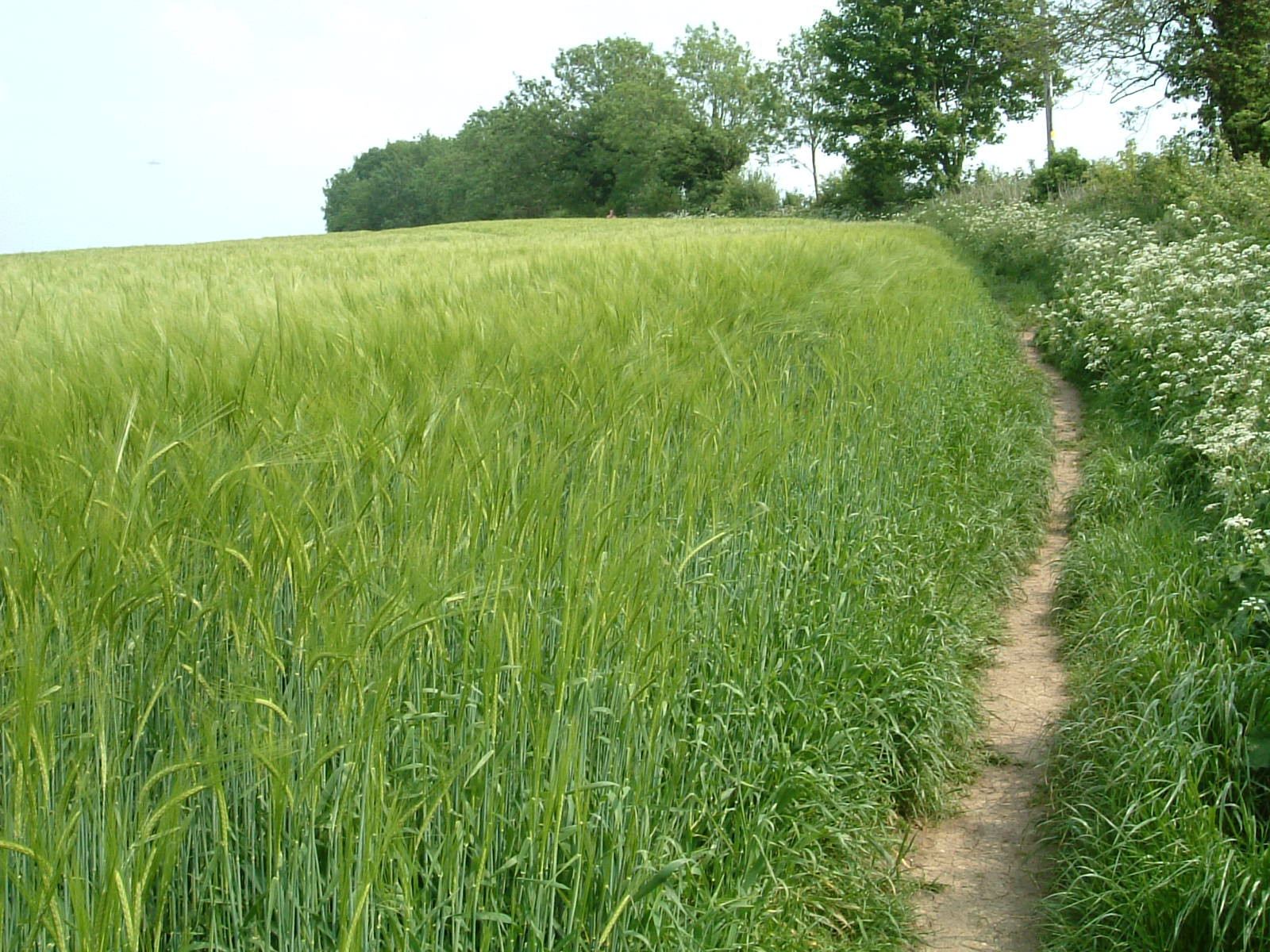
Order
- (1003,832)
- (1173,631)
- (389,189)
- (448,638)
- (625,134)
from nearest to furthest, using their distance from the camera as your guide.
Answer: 1. (448,638)
2. (1003,832)
3. (1173,631)
4. (625,134)
5. (389,189)

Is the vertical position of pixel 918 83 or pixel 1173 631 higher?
pixel 918 83

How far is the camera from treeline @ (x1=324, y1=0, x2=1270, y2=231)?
66.4 ft

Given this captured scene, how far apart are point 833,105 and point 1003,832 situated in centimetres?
4522

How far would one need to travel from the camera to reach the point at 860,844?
268cm

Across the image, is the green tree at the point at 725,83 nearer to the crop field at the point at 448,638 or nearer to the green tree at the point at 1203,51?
the green tree at the point at 1203,51

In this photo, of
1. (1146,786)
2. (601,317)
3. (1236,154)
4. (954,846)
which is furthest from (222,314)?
(1236,154)

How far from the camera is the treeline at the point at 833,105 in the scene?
2025cm

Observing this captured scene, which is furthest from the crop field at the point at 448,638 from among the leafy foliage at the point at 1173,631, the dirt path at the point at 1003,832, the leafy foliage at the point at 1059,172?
the leafy foliage at the point at 1059,172

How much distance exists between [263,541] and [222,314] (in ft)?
5.64

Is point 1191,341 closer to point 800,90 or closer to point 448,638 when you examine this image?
point 448,638

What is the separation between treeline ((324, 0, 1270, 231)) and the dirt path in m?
17.2

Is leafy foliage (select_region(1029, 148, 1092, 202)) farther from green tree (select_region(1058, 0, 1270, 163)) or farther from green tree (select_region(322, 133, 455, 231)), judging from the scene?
green tree (select_region(322, 133, 455, 231))

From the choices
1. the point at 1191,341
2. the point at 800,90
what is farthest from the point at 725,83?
the point at 1191,341

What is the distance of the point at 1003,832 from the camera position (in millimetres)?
3053
